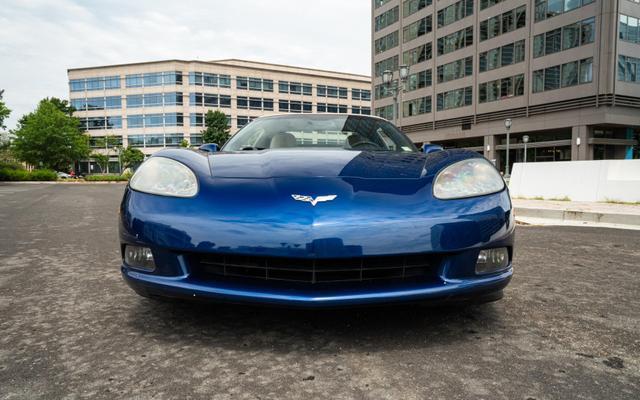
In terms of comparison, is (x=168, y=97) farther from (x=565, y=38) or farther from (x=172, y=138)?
(x=565, y=38)

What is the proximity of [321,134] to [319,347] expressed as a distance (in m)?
1.90

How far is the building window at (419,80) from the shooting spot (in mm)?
43656

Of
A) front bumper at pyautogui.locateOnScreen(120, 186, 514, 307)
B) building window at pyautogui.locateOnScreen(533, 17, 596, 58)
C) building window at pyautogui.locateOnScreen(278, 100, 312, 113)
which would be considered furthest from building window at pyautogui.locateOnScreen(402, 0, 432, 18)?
front bumper at pyautogui.locateOnScreen(120, 186, 514, 307)

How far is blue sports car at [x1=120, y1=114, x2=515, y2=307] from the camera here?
1.73m

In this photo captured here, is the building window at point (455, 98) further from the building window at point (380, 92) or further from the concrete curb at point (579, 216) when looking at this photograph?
the concrete curb at point (579, 216)

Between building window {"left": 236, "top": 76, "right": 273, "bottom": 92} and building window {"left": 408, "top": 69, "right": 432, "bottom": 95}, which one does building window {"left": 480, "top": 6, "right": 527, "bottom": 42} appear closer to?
building window {"left": 408, "top": 69, "right": 432, "bottom": 95}

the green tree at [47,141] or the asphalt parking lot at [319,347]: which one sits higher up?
the green tree at [47,141]

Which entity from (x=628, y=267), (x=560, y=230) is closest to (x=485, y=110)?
(x=560, y=230)

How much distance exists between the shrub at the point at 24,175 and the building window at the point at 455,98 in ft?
126

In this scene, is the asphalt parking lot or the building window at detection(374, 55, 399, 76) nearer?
the asphalt parking lot

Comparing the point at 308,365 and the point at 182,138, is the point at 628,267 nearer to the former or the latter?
the point at 308,365

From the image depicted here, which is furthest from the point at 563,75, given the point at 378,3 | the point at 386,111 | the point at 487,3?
the point at 378,3

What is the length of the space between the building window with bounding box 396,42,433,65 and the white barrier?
116ft

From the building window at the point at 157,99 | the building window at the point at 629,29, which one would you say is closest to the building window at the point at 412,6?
the building window at the point at 629,29
